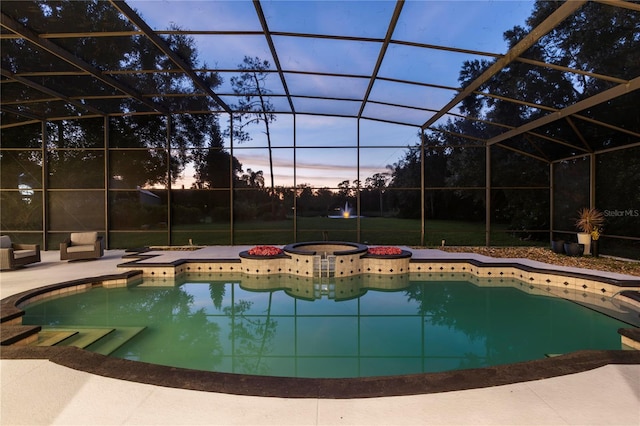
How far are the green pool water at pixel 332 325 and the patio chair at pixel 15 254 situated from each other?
2.63m

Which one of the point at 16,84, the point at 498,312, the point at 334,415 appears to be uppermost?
the point at 16,84

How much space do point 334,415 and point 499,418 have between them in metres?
0.97

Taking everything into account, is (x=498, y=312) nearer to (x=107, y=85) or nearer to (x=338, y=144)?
(x=338, y=144)

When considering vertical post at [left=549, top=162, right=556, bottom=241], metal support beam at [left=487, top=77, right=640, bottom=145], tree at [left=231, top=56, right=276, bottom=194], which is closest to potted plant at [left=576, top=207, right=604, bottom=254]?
vertical post at [left=549, top=162, right=556, bottom=241]

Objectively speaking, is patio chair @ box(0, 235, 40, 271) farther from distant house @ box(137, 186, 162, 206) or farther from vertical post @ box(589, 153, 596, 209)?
vertical post @ box(589, 153, 596, 209)

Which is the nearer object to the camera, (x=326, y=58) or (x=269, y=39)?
(x=269, y=39)

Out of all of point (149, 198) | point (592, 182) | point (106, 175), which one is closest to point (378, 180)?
point (592, 182)

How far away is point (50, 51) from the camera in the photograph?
225 inches

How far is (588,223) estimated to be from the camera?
8.26 m

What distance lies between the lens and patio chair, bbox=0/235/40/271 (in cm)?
685

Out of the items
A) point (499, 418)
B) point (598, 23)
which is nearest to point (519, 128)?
point (598, 23)

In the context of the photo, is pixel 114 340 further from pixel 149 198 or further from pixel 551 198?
pixel 551 198

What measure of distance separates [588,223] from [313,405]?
934cm

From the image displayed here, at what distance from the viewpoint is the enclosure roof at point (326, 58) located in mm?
5023
